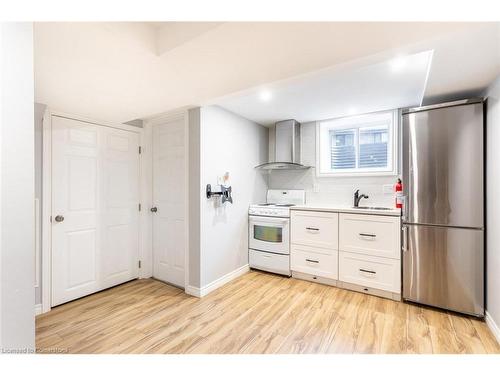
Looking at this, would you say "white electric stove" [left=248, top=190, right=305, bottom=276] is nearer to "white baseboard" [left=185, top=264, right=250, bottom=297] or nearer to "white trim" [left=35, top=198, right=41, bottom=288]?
"white baseboard" [left=185, top=264, right=250, bottom=297]

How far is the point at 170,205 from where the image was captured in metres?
2.85

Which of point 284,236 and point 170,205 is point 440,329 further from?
point 170,205

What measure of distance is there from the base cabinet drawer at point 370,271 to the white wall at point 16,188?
2686 millimetres

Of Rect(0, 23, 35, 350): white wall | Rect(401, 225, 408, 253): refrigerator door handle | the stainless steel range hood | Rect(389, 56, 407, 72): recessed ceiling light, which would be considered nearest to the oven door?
the stainless steel range hood

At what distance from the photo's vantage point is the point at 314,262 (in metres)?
2.84

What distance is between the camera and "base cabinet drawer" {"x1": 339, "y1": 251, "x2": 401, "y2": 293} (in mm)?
2373

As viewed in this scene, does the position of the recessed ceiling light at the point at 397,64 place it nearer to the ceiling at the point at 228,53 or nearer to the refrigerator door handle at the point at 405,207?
the ceiling at the point at 228,53

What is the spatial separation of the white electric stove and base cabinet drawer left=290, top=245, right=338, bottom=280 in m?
0.10

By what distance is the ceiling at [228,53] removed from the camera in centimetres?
104

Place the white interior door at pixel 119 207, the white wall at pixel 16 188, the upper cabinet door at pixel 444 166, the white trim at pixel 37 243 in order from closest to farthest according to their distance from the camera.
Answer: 1. the white wall at pixel 16 188
2. the upper cabinet door at pixel 444 166
3. the white trim at pixel 37 243
4. the white interior door at pixel 119 207

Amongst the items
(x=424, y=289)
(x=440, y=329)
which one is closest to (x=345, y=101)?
(x=424, y=289)

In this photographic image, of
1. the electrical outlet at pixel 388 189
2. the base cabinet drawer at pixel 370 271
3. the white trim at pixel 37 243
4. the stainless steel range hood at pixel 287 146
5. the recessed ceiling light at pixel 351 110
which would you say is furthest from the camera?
the stainless steel range hood at pixel 287 146

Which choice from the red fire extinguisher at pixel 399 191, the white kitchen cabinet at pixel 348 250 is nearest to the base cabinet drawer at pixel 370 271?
the white kitchen cabinet at pixel 348 250
